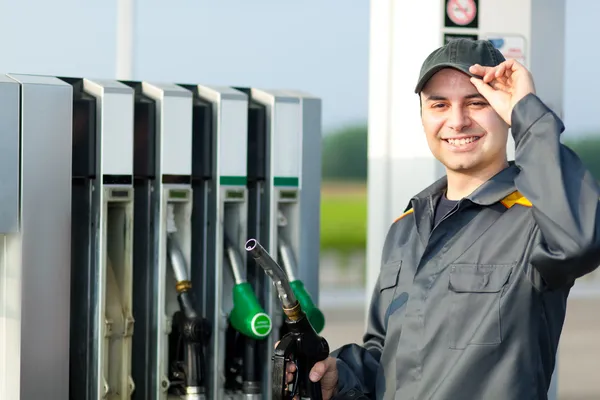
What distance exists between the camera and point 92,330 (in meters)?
3.96

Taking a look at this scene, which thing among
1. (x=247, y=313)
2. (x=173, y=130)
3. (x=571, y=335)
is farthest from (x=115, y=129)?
(x=571, y=335)

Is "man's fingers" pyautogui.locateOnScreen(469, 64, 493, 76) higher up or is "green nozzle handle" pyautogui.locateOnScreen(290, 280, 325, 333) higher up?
"man's fingers" pyautogui.locateOnScreen(469, 64, 493, 76)

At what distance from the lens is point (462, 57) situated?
2.71m

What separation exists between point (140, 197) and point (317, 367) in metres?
1.44

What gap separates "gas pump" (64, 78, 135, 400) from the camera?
3.88 meters

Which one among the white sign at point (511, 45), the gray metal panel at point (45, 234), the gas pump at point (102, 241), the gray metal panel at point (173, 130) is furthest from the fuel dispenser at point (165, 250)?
the white sign at point (511, 45)

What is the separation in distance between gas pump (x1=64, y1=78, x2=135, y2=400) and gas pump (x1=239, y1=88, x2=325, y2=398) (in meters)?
0.58

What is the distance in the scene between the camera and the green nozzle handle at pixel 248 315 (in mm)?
4051

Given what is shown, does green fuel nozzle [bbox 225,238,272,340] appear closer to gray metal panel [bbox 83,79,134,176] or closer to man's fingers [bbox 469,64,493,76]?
gray metal panel [bbox 83,79,134,176]

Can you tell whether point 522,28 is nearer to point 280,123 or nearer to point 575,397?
point 280,123

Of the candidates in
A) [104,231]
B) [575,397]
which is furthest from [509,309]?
[575,397]

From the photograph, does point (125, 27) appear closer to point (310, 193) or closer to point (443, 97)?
point (310, 193)

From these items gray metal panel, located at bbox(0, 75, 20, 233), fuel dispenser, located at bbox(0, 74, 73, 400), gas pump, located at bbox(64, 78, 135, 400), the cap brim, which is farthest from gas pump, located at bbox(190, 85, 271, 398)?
the cap brim

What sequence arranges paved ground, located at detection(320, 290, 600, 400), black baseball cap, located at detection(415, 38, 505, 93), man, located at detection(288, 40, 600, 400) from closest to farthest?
man, located at detection(288, 40, 600, 400) → black baseball cap, located at detection(415, 38, 505, 93) → paved ground, located at detection(320, 290, 600, 400)
